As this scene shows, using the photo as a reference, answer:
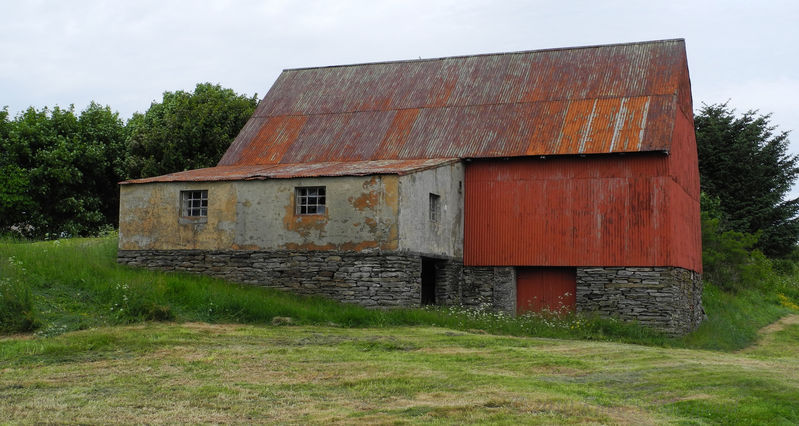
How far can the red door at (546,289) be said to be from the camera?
989 inches

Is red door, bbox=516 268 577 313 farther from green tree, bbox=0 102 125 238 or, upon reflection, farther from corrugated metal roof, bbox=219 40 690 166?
green tree, bbox=0 102 125 238

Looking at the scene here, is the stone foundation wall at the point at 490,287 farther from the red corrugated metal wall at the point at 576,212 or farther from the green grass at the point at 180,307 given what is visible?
the green grass at the point at 180,307

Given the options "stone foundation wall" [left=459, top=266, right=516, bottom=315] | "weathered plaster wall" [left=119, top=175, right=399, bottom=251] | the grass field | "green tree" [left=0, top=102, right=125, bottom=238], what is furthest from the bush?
"green tree" [left=0, top=102, right=125, bottom=238]

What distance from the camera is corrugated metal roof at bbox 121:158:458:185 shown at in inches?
922

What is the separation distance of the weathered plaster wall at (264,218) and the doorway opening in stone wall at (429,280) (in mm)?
3618

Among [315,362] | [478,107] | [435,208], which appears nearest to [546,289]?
[435,208]

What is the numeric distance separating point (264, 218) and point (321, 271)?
230cm

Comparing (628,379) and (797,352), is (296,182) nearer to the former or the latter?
(628,379)

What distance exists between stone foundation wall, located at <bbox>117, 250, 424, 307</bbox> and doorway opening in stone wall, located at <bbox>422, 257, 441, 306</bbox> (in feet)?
9.52

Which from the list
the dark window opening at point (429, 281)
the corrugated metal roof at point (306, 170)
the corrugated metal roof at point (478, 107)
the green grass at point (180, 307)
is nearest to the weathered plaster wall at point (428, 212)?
the corrugated metal roof at point (306, 170)

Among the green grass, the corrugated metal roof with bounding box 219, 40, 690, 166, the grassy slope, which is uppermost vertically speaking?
the corrugated metal roof with bounding box 219, 40, 690, 166

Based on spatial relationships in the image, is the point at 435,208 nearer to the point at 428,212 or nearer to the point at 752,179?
the point at 428,212

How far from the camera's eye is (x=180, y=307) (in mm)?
20750

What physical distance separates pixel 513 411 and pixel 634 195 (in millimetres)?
14831
